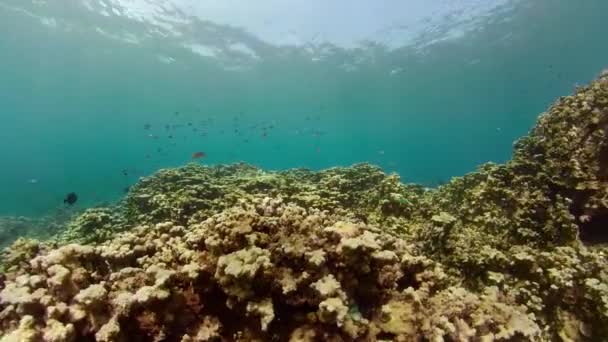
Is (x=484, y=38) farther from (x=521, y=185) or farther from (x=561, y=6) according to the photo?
(x=521, y=185)

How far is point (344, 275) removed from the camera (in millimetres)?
3408

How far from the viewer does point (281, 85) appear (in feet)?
172

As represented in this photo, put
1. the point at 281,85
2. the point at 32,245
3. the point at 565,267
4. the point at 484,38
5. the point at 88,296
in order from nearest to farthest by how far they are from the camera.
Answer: the point at 88,296 → the point at 565,267 → the point at 32,245 → the point at 484,38 → the point at 281,85

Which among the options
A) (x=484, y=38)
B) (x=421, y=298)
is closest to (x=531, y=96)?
(x=484, y=38)

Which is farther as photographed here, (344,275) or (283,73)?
(283,73)

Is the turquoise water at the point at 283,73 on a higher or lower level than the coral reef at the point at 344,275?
higher

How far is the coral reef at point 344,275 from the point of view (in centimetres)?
302

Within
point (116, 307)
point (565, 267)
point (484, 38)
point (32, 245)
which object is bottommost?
point (116, 307)

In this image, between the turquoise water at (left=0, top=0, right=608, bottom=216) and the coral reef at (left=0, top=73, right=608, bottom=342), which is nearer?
the coral reef at (left=0, top=73, right=608, bottom=342)

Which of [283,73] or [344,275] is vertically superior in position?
[283,73]

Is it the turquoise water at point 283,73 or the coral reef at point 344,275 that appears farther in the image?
the turquoise water at point 283,73

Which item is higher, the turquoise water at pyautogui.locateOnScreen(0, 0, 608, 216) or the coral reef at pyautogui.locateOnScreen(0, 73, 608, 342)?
the turquoise water at pyautogui.locateOnScreen(0, 0, 608, 216)

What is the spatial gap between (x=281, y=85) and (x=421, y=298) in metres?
51.6

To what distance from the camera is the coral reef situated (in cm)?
302
